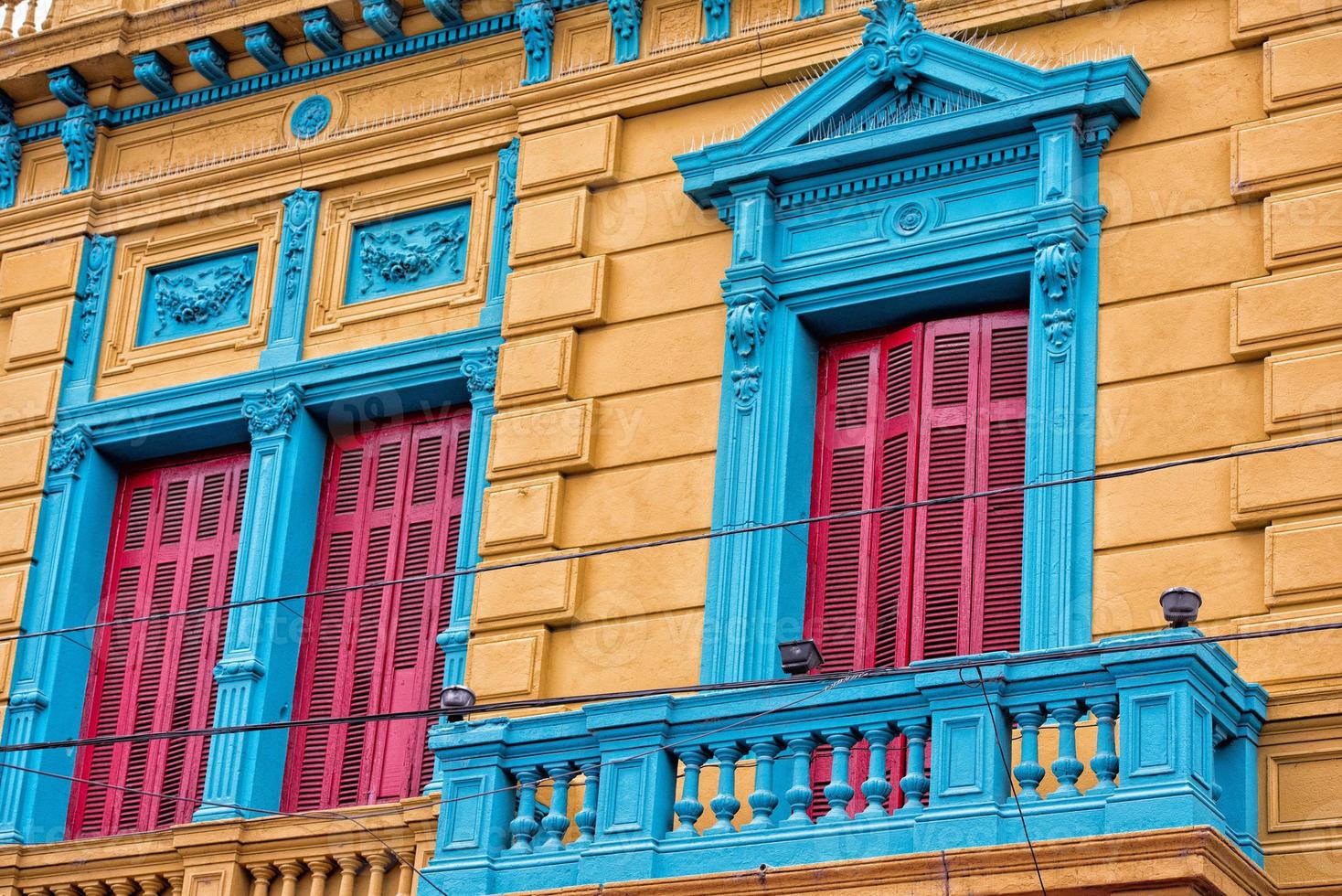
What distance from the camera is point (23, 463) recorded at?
1919 centimetres

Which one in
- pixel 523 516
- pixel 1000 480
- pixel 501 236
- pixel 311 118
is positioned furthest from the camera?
pixel 311 118

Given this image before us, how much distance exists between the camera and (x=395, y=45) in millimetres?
19141

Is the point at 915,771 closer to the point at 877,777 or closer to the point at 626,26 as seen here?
the point at 877,777

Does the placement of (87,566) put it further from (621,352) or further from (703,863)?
(703,863)

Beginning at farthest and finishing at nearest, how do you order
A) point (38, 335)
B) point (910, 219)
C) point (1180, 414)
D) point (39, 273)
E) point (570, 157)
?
point (39, 273) < point (38, 335) < point (570, 157) < point (910, 219) < point (1180, 414)

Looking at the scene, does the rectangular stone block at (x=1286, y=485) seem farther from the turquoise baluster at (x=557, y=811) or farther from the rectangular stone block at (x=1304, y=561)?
the turquoise baluster at (x=557, y=811)

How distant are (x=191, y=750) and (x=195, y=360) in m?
2.78

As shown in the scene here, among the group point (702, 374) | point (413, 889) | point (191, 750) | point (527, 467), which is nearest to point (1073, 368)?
point (702, 374)

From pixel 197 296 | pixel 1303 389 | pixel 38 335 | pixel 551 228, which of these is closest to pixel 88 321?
pixel 38 335

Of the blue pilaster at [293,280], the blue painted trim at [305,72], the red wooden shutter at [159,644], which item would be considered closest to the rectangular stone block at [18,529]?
the red wooden shutter at [159,644]

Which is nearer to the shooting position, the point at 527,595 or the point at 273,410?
the point at 527,595

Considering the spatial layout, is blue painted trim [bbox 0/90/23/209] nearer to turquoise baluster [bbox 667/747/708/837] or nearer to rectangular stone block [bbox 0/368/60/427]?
rectangular stone block [bbox 0/368/60/427]

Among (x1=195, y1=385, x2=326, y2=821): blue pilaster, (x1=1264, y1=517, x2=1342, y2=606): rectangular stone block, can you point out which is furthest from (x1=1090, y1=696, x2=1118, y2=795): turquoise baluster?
(x1=195, y1=385, x2=326, y2=821): blue pilaster

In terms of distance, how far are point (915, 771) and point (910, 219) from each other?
4205mm
